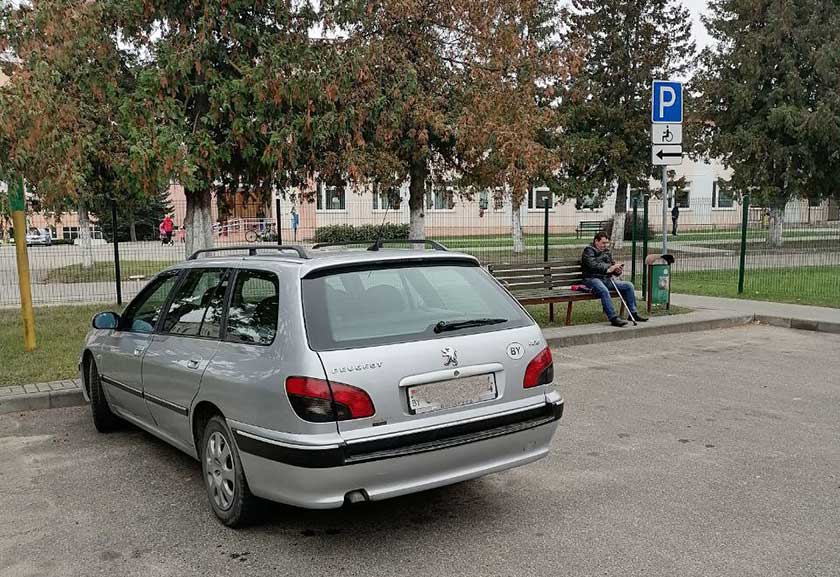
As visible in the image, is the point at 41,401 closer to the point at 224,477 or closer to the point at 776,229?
the point at 224,477

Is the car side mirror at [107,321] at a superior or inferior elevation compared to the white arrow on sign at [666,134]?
inferior

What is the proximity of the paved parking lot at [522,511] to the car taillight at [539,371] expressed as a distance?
2.48 ft

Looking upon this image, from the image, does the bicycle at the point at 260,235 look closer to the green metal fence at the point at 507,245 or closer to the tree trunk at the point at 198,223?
the green metal fence at the point at 507,245

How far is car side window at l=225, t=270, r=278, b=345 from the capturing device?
4082 millimetres

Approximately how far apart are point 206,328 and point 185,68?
6.93 m

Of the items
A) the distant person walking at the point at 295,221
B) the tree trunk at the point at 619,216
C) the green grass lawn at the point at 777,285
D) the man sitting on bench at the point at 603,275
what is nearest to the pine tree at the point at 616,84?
the tree trunk at the point at 619,216

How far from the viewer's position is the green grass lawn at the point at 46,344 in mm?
7926

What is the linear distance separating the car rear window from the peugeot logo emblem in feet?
0.34

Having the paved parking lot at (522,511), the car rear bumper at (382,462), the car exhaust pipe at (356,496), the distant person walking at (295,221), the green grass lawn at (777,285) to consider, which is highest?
the distant person walking at (295,221)

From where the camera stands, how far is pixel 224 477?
4254mm

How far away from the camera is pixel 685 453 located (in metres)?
5.42

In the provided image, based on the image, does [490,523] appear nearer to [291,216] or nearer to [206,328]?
[206,328]

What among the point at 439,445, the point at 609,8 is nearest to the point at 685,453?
the point at 439,445

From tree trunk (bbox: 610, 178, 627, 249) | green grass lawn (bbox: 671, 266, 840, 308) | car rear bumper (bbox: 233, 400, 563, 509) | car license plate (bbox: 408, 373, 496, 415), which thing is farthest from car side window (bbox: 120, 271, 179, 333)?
tree trunk (bbox: 610, 178, 627, 249)
